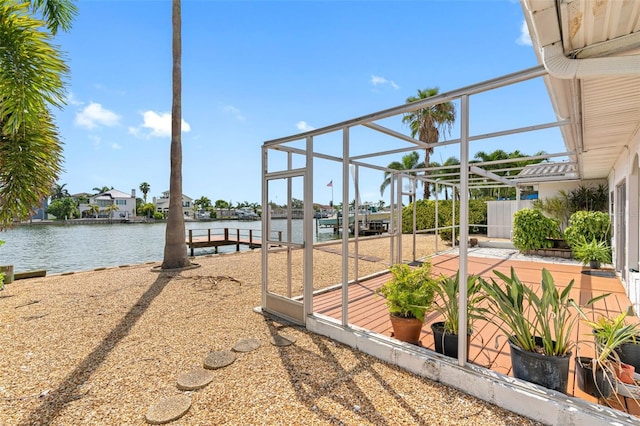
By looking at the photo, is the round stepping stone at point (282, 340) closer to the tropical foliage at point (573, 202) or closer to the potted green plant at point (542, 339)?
the potted green plant at point (542, 339)

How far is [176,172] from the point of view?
7711 mm

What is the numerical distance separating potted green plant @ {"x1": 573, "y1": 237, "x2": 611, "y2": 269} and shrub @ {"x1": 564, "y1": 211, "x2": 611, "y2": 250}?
0.34 meters

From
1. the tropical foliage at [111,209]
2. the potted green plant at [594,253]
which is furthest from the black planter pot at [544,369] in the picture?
the tropical foliage at [111,209]

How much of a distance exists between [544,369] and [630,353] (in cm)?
68

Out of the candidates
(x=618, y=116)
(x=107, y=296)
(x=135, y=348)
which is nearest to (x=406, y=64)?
(x=618, y=116)

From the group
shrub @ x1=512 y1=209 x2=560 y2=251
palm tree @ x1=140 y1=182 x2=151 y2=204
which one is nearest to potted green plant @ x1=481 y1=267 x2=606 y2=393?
shrub @ x1=512 y1=209 x2=560 y2=251

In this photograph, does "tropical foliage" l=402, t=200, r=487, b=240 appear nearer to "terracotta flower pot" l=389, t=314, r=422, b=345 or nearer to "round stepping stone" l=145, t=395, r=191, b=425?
"terracotta flower pot" l=389, t=314, r=422, b=345

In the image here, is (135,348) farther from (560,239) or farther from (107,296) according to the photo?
(560,239)

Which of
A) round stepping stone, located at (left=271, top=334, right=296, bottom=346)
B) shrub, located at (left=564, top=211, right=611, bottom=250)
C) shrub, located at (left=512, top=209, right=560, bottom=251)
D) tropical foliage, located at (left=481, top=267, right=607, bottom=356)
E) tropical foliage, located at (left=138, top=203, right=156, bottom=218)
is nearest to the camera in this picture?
tropical foliage, located at (left=481, top=267, right=607, bottom=356)

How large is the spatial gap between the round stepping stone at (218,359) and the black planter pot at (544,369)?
94.8 inches

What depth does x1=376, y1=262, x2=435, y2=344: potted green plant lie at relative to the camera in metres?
2.78

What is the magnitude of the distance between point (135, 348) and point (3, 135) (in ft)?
9.45

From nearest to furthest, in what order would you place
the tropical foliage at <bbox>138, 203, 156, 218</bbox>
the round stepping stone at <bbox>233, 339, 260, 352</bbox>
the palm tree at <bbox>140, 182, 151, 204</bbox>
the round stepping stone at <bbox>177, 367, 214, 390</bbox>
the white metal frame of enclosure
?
1. the white metal frame of enclosure
2. the round stepping stone at <bbox>177, 367, 214, 390</bbox>
3. the round stepping stone at <bbox>233, 339, 260, 352</bbox>
4. the tropical foliage at <bbox>138, 203, 156, 218</bbox>
5. the palm tree at <bbox>140, 182, 151, 204</bbox>

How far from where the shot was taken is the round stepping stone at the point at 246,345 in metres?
3.05
